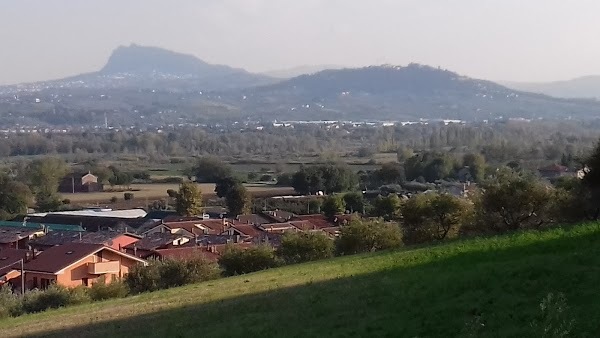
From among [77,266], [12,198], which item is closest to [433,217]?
[77,266]

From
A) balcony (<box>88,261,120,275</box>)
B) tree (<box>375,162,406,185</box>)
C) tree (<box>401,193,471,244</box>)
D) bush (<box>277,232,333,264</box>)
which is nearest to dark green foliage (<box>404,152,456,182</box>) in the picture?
tree (<box>375,162,406,185</box>)

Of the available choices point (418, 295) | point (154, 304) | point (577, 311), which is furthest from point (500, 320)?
point (154, 304)

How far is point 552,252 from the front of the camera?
47.0ft

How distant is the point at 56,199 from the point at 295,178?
19.1 m

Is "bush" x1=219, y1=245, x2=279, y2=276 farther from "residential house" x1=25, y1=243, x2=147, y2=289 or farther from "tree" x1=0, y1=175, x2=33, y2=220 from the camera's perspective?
"tree" x1=0, y1=175, x2=33, y2=220

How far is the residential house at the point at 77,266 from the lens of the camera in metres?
35.0

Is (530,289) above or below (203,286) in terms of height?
above

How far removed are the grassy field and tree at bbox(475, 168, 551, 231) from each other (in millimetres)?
43548

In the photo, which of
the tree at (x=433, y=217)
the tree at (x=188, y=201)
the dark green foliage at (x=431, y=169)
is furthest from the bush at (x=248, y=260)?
the dark green foliage at (x=431, y=169)

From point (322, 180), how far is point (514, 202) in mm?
42941

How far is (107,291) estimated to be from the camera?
2678 cm

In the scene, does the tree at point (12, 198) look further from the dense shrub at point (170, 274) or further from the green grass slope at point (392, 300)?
the green grass slope at point (392, 300)

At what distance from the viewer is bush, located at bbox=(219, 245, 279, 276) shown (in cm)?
2953

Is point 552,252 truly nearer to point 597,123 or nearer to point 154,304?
point 154,304
